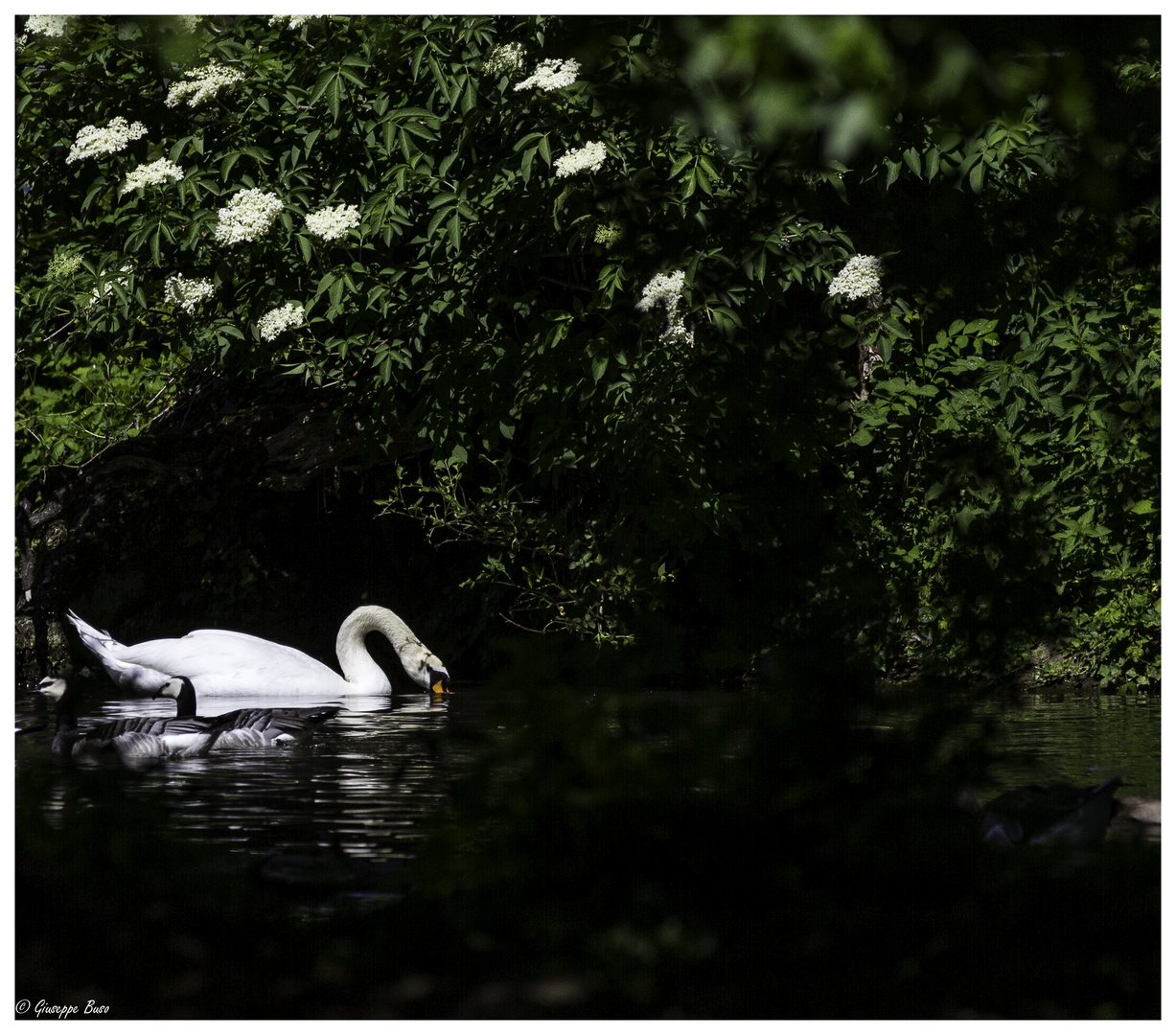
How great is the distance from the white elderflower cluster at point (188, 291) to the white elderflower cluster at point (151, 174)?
2.13 ft

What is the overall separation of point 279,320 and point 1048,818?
19.5 feet

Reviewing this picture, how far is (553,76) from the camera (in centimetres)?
786

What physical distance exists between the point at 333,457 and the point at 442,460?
173 centimetres

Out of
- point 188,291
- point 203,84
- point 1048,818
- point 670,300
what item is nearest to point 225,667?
point 188,291

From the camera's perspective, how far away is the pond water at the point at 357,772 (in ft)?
15.0

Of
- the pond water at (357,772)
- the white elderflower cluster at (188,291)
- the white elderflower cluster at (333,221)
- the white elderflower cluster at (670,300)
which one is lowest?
the pond water at (357,772)

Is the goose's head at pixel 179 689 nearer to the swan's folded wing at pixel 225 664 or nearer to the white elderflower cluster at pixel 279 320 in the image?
the swan's folded wing at pixel 225 664

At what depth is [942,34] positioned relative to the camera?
12.5ft

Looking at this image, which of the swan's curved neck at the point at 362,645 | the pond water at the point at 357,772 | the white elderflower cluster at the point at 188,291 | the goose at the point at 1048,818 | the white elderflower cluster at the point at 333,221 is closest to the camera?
the goose at the point at 1048,818

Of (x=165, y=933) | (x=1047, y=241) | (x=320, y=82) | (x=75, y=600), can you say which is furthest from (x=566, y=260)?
(x=165, y=933)

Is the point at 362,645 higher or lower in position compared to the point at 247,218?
lower

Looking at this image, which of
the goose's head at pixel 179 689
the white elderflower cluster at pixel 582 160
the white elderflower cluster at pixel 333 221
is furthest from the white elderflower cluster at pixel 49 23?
the goose's head at pixel 179 689

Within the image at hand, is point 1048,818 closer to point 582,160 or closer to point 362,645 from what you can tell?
point 582,160

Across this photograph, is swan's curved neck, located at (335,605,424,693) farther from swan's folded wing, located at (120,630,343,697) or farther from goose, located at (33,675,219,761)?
goose, located at (33,675,219,761)
